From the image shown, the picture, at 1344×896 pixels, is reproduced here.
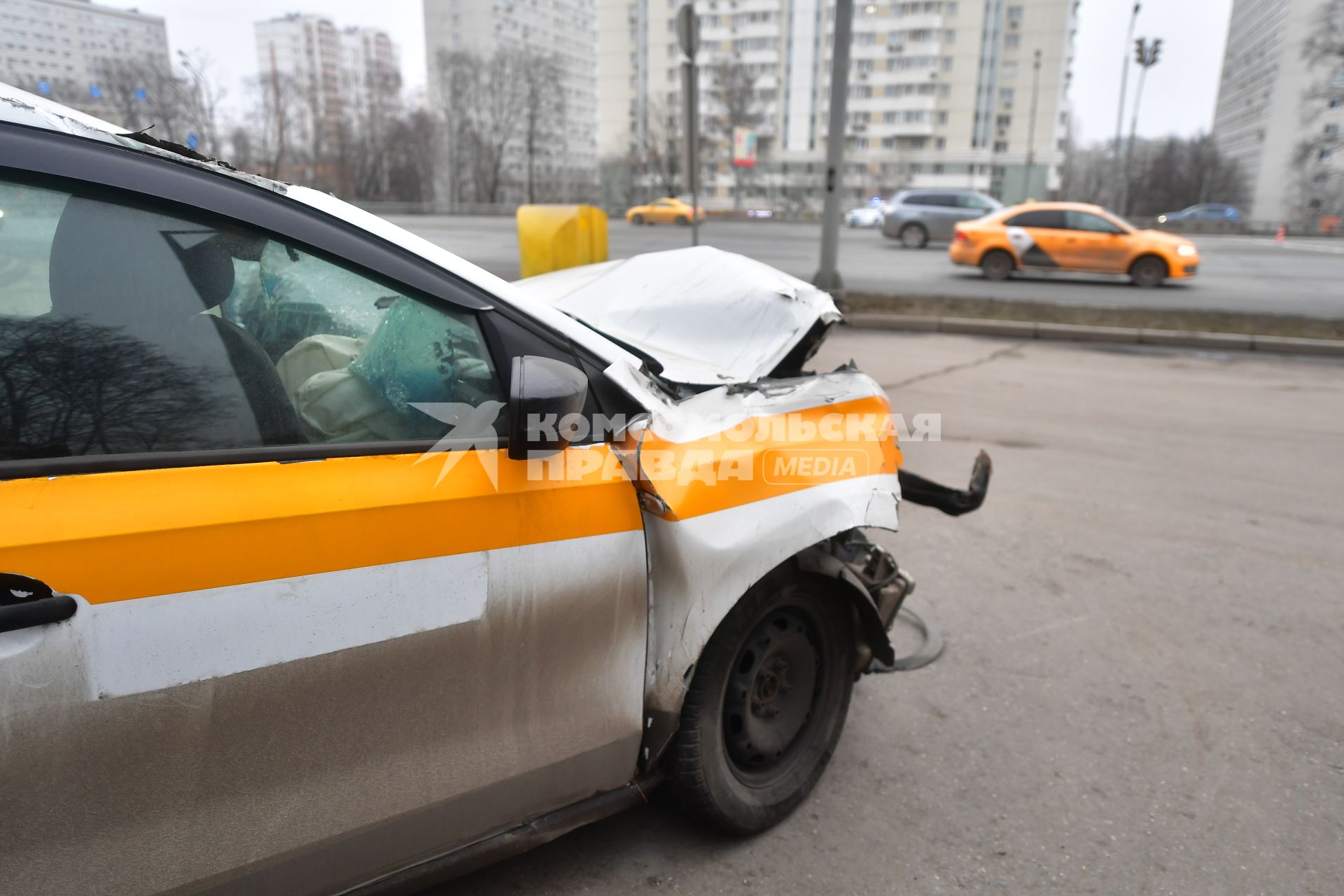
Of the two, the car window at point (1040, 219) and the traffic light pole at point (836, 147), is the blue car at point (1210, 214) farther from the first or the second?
the traffic light pole at point (836, 147)

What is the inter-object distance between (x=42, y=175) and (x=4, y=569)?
2.15 ft

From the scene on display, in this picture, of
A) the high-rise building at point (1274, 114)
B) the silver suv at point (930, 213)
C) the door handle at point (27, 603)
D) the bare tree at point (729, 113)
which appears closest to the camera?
the door handle at point (27, 603)

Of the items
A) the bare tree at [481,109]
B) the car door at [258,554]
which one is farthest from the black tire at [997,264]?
the bare tree at [481,109]

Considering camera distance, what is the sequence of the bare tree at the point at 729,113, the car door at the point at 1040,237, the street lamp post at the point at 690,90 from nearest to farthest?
the street lamp post at the point at 690,90 < the car door at the point at 1040,237 < the bare tree at the point at 729,113

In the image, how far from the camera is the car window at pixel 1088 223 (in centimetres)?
1591

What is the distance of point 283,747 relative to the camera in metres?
1.47

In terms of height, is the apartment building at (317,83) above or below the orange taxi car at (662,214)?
above

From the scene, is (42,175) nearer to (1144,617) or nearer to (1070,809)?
(1070,809)

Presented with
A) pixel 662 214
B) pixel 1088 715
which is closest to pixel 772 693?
pixel 1088 715

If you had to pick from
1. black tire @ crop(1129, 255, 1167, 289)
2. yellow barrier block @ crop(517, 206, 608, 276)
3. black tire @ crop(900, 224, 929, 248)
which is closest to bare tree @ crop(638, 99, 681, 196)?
black tire @ crop(900, 224, 929, 248)

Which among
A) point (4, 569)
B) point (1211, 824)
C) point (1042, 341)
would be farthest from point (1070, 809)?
point (1042, 341)

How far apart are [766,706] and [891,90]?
9589cm

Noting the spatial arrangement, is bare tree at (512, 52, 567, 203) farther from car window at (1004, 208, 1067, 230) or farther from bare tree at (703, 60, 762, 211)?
car window at (1004, 208, 1067, 230)

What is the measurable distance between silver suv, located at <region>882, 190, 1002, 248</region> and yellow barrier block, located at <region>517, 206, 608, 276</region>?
18650 mm
